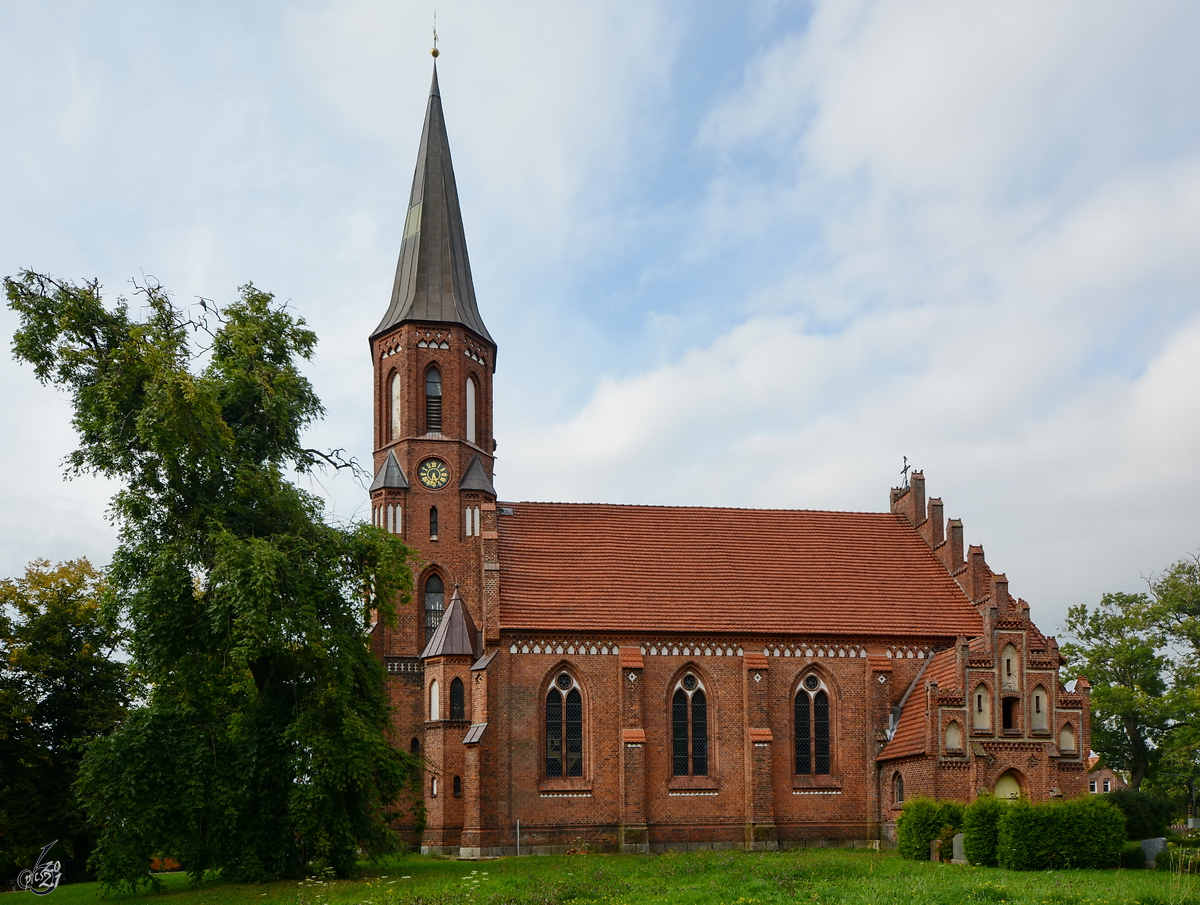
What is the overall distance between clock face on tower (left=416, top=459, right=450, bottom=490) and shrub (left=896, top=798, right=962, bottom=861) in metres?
17.7

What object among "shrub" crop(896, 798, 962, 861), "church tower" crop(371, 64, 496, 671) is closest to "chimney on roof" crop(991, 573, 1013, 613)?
"shrub" crop(896, 798, 962, 861)

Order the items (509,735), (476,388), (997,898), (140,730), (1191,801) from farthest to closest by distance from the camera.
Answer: (1191,801) < (476,388) < (509,735) < (140,730) < (997,898)

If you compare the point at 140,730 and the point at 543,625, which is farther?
the point at 543,625

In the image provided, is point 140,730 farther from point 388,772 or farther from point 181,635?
point 388,772

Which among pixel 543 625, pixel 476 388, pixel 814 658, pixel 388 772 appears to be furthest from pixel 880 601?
pixel 388 772

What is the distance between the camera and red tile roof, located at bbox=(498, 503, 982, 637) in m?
35.5

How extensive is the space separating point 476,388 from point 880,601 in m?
15.6

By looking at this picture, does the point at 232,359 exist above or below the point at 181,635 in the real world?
above

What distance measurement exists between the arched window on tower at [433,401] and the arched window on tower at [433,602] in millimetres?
5173

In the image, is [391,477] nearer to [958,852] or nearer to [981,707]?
[981,707]

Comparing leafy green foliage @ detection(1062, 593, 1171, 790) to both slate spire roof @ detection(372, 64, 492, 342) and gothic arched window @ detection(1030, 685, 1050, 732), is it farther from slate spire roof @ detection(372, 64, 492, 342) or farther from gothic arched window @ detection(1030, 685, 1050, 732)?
slate spire roof @ detection(372, 64, 492, 342)

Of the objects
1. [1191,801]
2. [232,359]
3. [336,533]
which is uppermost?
[232,359]

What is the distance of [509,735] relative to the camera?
33.8 m

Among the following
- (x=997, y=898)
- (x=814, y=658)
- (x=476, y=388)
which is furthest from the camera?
(x=476, y=388)
